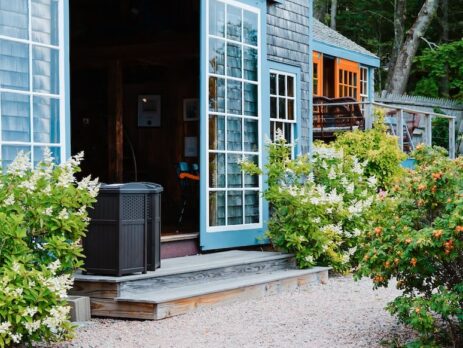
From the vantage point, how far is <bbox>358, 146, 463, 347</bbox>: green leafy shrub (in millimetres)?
5051

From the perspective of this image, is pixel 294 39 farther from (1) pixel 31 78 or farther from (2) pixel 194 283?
(1) pixel 31 78

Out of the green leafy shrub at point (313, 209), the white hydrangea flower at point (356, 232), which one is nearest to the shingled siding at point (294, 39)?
the green leafy shrub at point (313, 209)

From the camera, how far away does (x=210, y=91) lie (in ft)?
29.2

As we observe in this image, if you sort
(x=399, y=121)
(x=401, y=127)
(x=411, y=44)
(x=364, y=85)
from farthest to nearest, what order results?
(x=411, y=44)
(x=364, y=85)
(x=399, y=121)
(x=401, y=127)

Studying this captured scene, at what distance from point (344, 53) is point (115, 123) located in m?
6.70

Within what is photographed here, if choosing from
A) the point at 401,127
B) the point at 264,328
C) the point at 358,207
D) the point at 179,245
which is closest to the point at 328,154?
the point at 358,207

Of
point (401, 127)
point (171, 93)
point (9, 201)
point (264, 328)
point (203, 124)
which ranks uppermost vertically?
point (171, 93)

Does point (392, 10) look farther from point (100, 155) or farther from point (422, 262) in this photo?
point (422, 262)

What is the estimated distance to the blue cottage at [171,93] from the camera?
252 inches

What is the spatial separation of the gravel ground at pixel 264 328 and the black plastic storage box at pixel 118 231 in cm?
47

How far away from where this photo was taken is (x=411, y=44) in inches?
898

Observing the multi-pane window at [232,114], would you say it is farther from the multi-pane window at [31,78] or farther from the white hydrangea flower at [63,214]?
the white hydrangea flower at [63,214]

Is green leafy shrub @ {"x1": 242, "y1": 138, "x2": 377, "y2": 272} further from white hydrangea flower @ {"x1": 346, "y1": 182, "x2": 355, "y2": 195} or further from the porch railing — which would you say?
the porch railing

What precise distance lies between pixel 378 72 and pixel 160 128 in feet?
61.4
